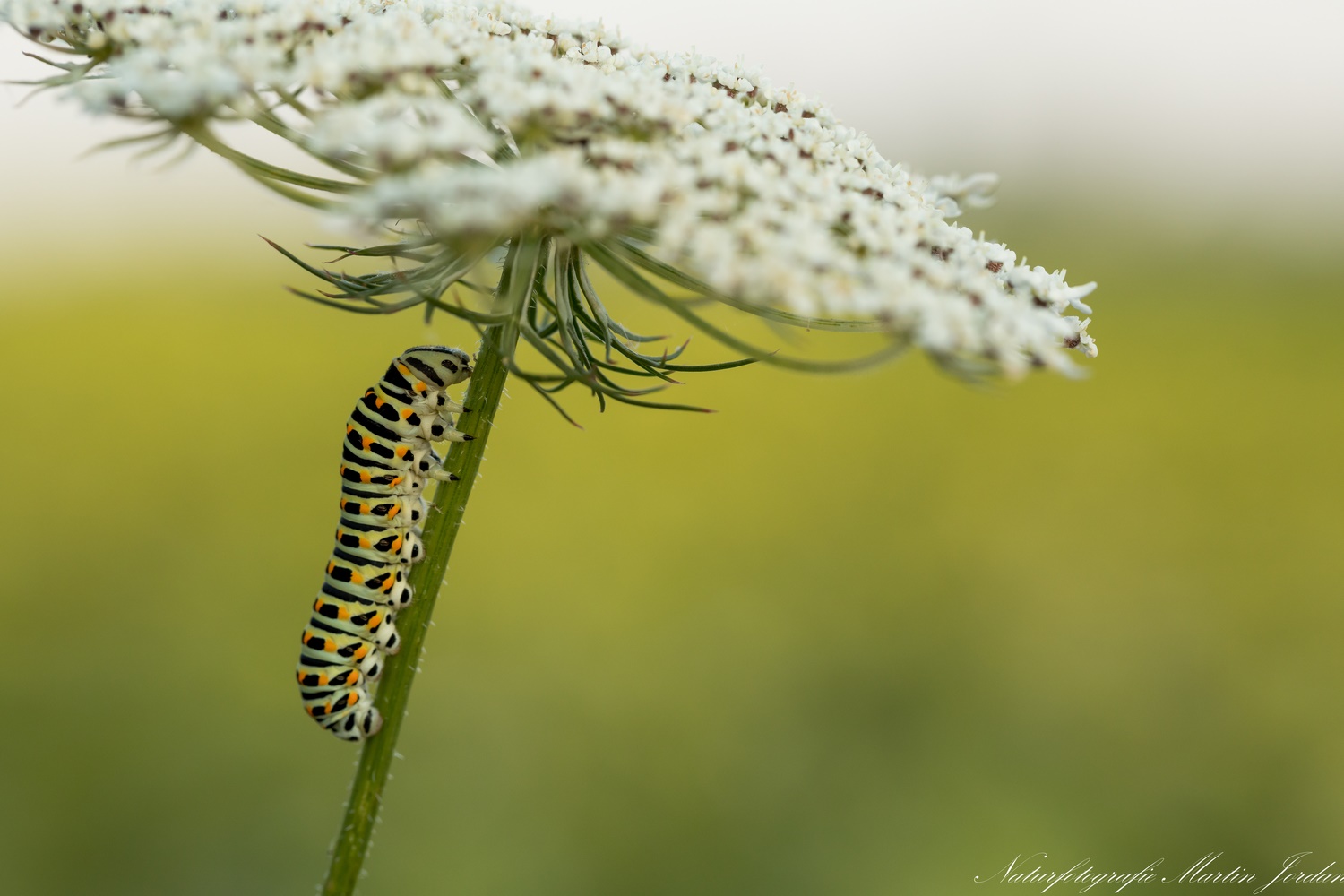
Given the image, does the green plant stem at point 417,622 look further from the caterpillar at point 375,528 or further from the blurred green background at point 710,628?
the blurred green background at point 710,628

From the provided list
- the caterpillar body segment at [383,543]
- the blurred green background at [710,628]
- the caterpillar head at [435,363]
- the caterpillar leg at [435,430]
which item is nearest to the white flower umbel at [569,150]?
the blurred green background at [710,628]

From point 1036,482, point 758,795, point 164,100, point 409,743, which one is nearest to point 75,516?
point 409,743

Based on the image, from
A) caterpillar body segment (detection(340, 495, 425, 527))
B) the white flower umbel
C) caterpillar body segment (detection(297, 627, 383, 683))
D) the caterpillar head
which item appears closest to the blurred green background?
the white flower umbel

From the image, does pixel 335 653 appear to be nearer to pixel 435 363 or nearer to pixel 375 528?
pixel 375 528

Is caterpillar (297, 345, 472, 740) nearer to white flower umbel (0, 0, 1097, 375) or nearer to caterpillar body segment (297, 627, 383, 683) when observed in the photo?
caterpillar body segment (297, 627, 383, 683)

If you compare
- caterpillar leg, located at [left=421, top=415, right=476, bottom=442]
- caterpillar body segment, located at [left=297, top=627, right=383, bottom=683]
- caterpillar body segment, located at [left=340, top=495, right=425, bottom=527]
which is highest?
caterpillar leg, located at [left=421, top=415, right=476, bottom=442]

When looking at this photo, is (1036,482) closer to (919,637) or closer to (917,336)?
(919,637)
